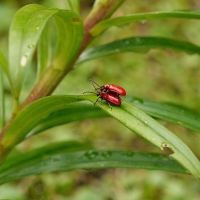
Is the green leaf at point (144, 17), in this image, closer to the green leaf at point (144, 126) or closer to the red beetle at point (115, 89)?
the red beetle at point (115, 89)

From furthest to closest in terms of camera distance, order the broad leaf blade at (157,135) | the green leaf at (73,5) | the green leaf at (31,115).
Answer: the green leaf at (73,5), the green leaf at (31,115), the broad leaf blade at (157,135)

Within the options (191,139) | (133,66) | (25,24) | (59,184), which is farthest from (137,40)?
(133,66)

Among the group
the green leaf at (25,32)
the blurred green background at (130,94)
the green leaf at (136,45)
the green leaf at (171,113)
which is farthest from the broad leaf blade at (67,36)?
the blurred green background at (130,94)

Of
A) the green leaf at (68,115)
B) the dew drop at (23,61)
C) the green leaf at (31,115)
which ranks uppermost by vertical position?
the green leaf at (68,115)

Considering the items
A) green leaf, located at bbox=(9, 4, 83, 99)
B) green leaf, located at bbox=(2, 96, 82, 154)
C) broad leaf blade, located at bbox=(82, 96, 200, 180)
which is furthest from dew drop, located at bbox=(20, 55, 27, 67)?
broad leaf blade, located at bbox=(82, 96, 200, 180)

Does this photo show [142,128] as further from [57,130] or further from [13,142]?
[57,130]
